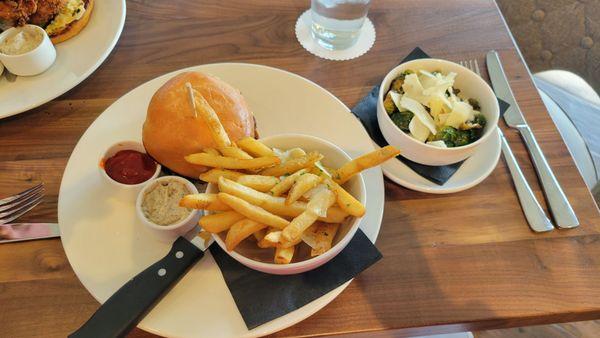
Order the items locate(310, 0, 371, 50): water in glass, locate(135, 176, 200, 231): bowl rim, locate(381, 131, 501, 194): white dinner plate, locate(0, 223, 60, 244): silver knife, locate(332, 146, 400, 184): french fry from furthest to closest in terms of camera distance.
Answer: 1. locate(310, 0, 371, 50): water in glass
2. locate(381, 131, 501, 194): white dinner plate
3. locate(0, 223, 60, 244): silver knife
4. locate(135, 176, 200, 231): bowl rim
5. locate(332, 146, 400, 184): french fry

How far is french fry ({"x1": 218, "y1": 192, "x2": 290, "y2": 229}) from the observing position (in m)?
1.12

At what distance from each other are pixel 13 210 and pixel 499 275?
61.8 inches

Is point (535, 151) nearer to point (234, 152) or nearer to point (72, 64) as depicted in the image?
point (234, 152)

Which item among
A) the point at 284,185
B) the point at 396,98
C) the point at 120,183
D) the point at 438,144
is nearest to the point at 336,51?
the point at 396,98

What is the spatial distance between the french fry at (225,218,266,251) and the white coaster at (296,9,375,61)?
103 centimetres

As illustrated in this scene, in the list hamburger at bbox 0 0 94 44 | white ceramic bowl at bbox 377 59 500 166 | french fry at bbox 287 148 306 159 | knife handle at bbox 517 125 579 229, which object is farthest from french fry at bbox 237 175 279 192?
hamburger at bbox 0 0 94 44

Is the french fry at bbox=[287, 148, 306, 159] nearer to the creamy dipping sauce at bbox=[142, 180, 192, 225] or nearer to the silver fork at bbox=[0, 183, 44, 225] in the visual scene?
the creamy dipping sauce at bbox=[142, 180, 192, 225]

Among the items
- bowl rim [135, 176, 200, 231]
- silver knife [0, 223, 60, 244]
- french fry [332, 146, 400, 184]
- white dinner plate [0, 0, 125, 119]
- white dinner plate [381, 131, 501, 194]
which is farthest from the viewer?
white dinner plate [0, 0, 125, 119]

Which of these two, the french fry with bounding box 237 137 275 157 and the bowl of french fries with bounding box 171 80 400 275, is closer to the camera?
the bowl of french fries with bounding box 171 80 400 275

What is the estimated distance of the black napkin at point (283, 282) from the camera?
4.08 feet

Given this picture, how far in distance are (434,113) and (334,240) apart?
0.58 meters

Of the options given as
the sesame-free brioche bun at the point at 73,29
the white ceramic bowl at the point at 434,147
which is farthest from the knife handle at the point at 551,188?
the sesame-free brioche bun at the point at 73,29

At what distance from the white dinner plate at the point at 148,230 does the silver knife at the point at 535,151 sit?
61 centimetres

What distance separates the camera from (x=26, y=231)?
143 centimetres
